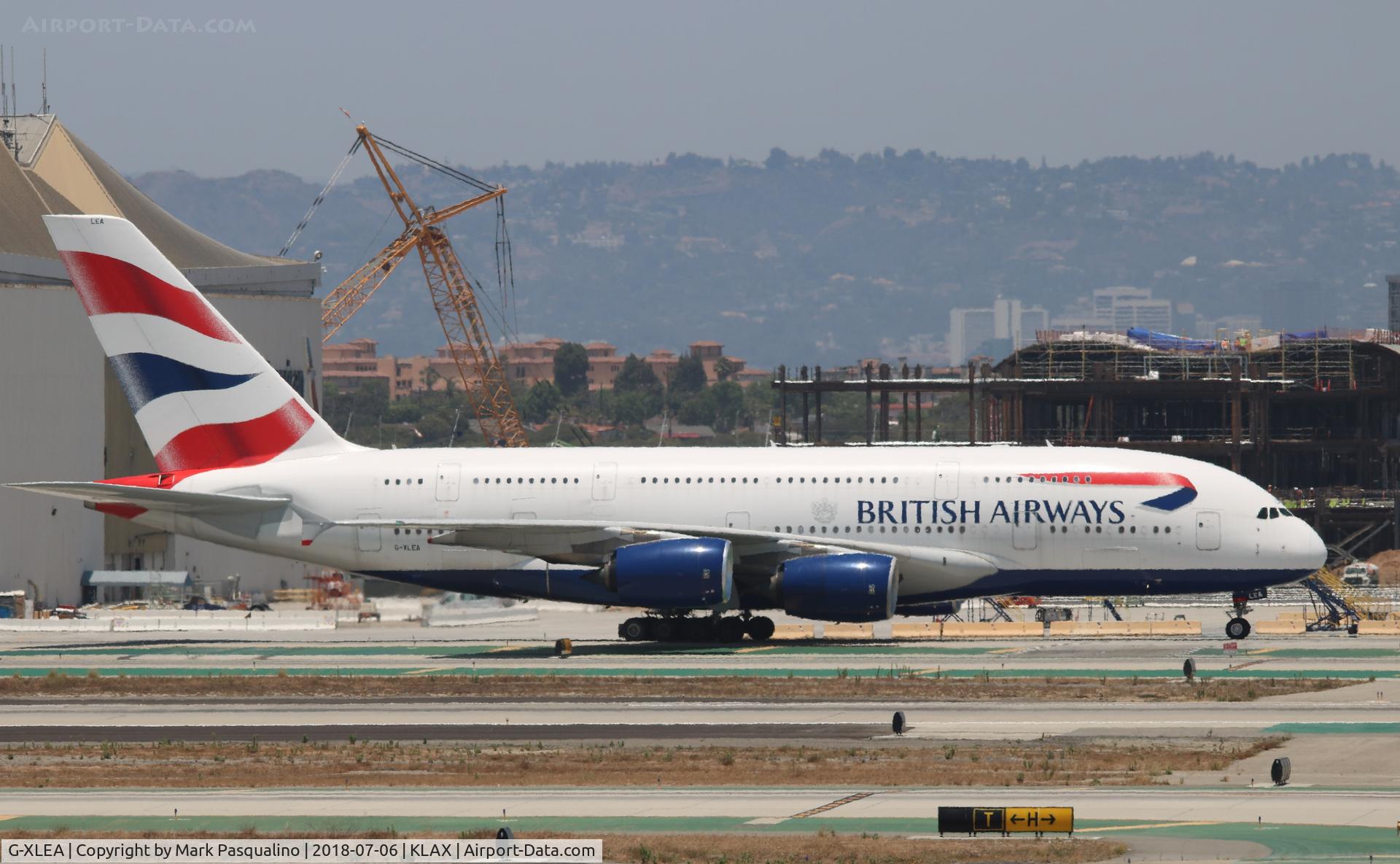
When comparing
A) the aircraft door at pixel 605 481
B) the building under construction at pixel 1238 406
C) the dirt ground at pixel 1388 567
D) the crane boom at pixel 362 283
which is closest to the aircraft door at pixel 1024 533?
the aircraft door at pixel 605 481

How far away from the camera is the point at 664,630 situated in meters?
54.2

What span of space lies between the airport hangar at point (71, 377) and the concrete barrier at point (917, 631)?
2823 cm

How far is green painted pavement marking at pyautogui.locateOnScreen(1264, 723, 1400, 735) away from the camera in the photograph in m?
32.5

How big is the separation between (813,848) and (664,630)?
102ft

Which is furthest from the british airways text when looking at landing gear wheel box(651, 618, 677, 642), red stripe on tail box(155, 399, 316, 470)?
red stripe on tail box(155, 399, 316, 470)

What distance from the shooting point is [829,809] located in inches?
1024

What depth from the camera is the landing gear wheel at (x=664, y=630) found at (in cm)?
5416

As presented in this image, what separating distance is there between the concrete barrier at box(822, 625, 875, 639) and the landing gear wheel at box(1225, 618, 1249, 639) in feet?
33.0

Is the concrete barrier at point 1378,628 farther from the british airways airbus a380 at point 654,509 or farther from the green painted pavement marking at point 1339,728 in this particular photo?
the green painted pavement marking at point 1339,728

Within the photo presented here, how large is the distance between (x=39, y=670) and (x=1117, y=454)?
95.7ft

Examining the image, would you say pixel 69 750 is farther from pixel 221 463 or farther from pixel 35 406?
pixel 35 406

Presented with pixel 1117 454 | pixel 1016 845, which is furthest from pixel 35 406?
pixel 1016 845

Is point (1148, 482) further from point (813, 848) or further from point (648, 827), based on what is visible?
point (813, 848)

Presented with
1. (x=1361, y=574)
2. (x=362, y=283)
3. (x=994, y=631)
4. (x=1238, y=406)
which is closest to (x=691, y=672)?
(x=994, y=631)
